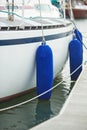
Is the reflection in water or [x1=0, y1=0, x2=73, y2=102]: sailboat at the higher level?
[x1=0, y1=0, x2=73, y2=102]: sailboat

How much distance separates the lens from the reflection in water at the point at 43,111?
8500mm

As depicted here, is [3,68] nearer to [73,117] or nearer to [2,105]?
[2,105]

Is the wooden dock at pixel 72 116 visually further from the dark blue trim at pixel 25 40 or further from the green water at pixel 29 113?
the dark blue trim at pixel 25 40

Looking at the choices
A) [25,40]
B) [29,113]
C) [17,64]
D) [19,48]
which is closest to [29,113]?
[29,113]

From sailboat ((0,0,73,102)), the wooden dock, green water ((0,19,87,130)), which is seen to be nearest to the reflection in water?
green water ((0,19,87,130))

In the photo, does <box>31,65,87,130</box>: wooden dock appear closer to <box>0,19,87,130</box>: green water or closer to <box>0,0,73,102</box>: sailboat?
<box>0,19,87,130</box>: green water

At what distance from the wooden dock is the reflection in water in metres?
0.63

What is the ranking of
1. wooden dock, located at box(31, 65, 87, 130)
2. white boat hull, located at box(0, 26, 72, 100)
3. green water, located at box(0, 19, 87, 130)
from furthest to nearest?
white boat hull, located at box(0, 26, 72, 100) → green water, located at box(0, 19, 87, 130) → wooden dock, located at box(31, 65, 87, 130)

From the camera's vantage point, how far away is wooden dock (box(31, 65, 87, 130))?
6.77 meters

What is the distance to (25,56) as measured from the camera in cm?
888

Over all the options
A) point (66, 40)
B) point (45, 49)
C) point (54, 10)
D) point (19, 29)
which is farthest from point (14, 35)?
point (54, 10)

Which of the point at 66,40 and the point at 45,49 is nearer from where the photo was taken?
the point at 45,49

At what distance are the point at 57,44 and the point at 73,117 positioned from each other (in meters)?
3.68

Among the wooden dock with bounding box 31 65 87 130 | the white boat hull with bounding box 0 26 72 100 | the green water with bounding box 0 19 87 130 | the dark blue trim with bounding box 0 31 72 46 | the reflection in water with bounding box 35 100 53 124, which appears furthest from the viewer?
the reflection in water with bounding box 35 100 53 124
